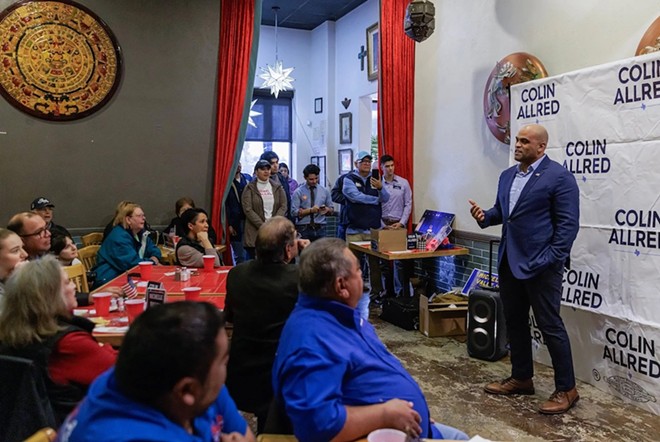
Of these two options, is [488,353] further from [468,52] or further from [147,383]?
[147,383]

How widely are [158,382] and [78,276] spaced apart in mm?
2745

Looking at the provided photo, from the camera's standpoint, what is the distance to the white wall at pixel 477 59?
11.9ft

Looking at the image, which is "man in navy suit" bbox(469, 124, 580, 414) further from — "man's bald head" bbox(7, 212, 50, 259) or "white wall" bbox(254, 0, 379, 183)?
"white wall" bbox(254, 0, 379, 183)

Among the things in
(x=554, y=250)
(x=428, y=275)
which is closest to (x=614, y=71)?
(x=554, y=250)

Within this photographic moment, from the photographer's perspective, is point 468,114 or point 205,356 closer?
point 205,356

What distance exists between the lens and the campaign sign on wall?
10.0ft

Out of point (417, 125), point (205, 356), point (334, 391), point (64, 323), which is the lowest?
point (334, 391)

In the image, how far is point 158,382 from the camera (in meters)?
0.92

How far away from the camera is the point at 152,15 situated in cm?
496

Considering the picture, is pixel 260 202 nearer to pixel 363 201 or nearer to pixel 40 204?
pixel 363 201

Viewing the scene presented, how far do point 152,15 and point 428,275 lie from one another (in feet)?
12.9

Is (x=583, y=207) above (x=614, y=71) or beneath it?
beneath

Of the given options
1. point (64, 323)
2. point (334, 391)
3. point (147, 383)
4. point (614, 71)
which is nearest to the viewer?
point (147, 383)

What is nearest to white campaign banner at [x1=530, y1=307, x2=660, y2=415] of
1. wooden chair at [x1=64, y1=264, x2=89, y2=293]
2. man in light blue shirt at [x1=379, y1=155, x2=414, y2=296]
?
man in light blue shirt at [x1=379, y1=155, x2=414, y2=296]
